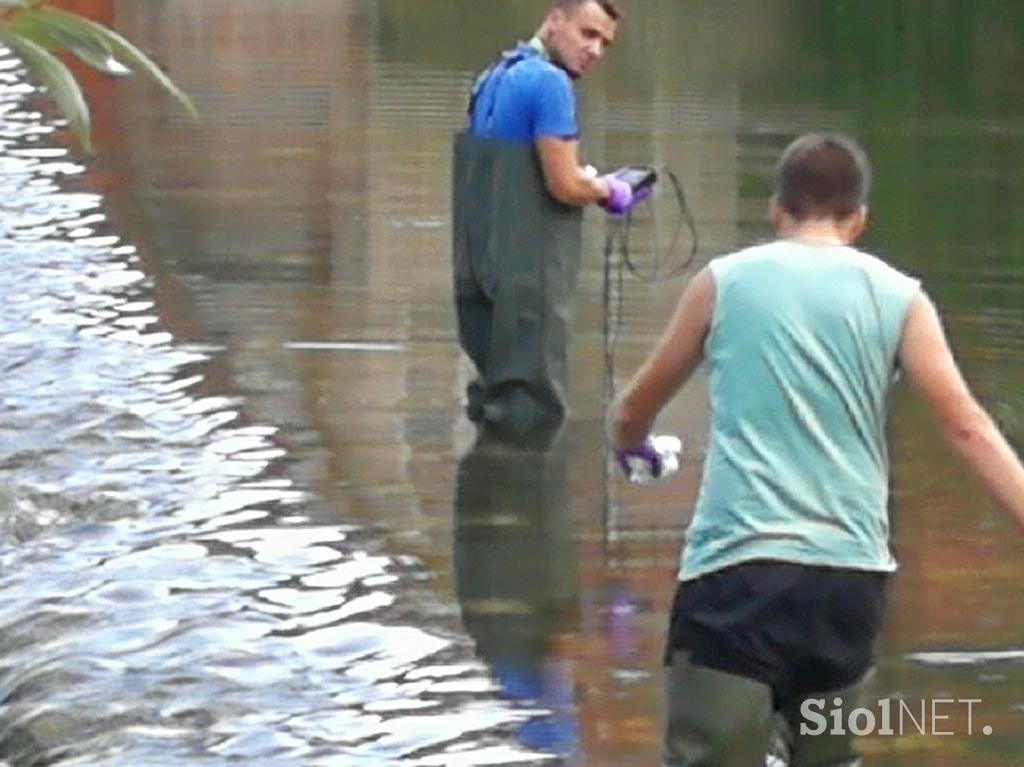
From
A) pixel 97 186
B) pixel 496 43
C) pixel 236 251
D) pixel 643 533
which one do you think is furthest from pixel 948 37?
pixel 643 533

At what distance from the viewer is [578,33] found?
1113 centimetres

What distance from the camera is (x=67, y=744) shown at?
23.5 feet

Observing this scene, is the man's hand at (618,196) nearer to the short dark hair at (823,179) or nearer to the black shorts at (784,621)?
the short dark hair at (823,179)

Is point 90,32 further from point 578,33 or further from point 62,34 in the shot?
point 578,33

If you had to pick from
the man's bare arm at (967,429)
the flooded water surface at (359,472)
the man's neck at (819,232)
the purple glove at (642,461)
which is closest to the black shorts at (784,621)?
the man's bare arm at (967,429)

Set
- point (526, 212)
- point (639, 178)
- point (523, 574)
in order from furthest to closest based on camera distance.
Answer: point (639, 178) < point (526, 212) < point (523, 574)

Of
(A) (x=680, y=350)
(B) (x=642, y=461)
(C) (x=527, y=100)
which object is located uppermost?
(A) (x=680, y=350)

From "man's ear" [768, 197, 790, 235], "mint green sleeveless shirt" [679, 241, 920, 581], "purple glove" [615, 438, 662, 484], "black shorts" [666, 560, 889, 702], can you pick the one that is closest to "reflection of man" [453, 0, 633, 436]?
"purple glove" [615, 438, 662, 484]

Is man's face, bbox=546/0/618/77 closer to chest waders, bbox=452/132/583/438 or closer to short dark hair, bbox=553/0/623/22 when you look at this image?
short dark hair, bbox=553/0/623/22

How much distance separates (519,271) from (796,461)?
5741mm

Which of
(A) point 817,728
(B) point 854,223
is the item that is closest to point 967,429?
(B) point 854,223

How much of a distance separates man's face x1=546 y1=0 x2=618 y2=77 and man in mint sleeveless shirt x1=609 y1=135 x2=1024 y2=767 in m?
5.37

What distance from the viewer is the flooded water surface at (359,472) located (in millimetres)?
7656

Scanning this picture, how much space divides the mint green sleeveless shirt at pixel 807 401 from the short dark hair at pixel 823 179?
8 centimetres
